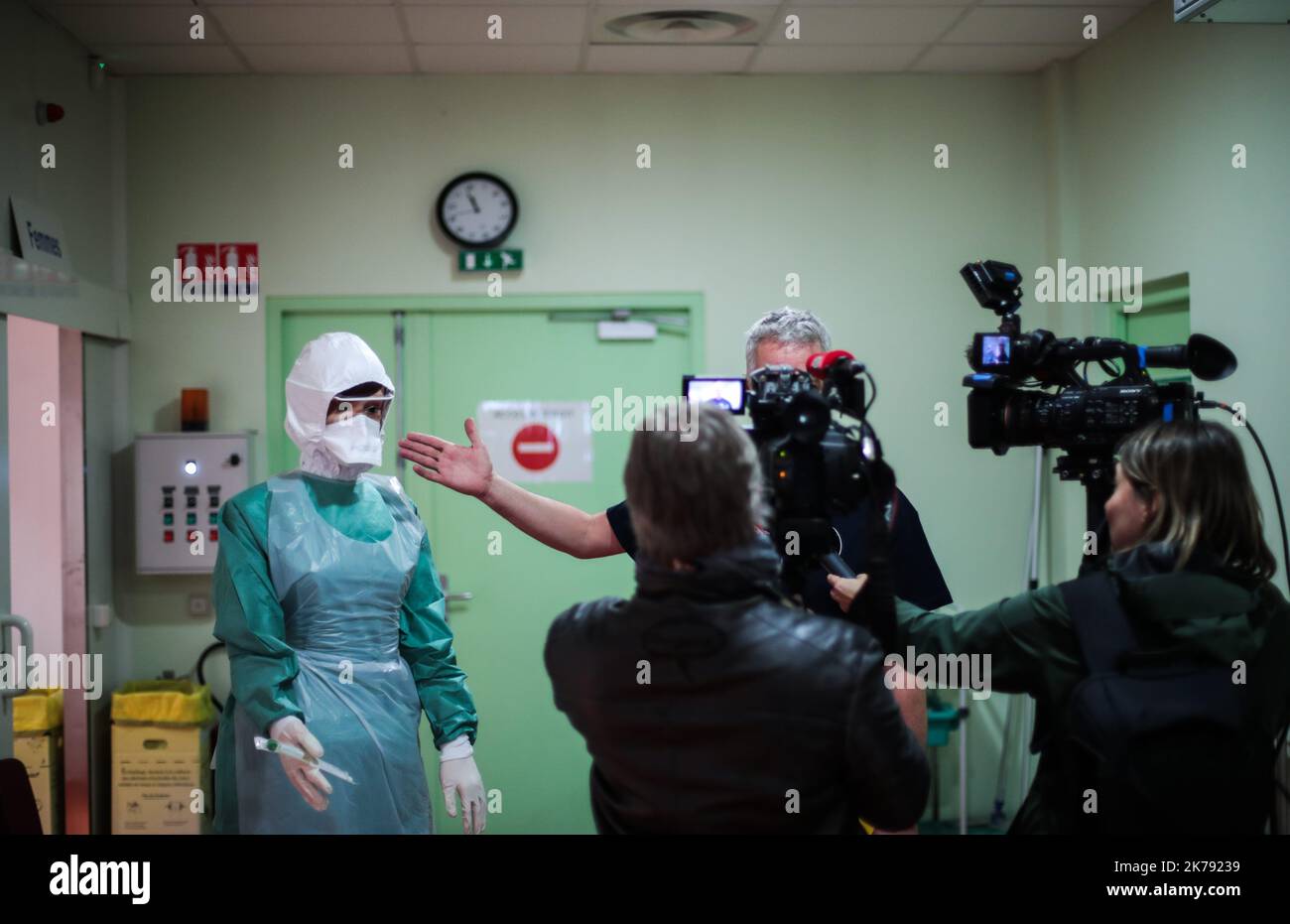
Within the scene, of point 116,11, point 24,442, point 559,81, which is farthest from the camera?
point 559,81

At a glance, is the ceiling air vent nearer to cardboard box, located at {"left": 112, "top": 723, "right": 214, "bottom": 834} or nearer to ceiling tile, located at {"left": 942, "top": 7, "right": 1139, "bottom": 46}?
ceiling tile, located at {"left": 942, "top": 7, "right": 1139, "bottom": 46}

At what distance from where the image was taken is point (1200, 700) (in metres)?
1.46

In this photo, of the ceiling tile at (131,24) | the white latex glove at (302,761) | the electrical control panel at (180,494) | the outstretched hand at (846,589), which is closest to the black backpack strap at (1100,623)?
the outstretched hand at (846,589)

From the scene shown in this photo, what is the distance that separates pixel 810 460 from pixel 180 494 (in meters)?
2.62

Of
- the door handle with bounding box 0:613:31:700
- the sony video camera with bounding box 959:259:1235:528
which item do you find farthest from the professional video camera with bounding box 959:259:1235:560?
the door handle with bounding box 0:613:31:700

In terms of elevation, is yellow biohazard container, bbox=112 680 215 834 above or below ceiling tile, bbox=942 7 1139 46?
below

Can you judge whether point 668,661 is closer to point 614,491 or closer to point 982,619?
point 982,619

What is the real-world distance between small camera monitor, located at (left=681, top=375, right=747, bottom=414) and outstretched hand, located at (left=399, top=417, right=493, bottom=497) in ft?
1.58

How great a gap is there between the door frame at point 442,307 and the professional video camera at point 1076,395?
1957mm

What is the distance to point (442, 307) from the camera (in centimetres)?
367

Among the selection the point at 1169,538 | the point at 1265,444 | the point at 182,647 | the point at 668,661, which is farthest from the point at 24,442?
the point at 1265,444

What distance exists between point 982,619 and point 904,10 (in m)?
2.30

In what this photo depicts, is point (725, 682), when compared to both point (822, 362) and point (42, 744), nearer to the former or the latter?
point (822, 362)

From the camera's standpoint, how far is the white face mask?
210 centimetres
